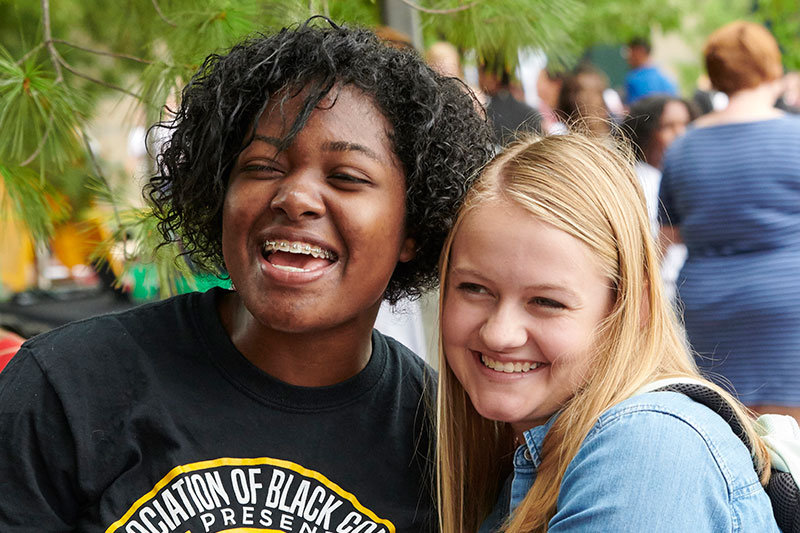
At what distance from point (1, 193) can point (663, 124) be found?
3694mm

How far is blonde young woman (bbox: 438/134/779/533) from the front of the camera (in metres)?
1.49

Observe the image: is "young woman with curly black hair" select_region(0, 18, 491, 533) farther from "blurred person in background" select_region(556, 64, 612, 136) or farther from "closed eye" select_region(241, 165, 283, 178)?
"blurred person in background" select_region(556, 64, 612, 136)

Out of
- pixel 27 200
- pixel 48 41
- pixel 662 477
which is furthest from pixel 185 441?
pixel 48 41

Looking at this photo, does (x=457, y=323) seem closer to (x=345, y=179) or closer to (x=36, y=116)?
(x=345, y=179)

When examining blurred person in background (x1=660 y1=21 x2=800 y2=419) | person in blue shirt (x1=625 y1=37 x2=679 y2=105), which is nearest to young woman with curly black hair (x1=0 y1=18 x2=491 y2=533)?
blurred person in background (x1=660 y1=21 x2=800 y2=419)

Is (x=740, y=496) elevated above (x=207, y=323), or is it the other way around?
(x=207, y=323)

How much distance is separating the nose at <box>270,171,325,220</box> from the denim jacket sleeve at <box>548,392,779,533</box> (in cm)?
62

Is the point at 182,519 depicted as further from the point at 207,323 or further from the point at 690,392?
the point at 690,392

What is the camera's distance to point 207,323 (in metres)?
1.87

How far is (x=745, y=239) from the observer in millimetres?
3500

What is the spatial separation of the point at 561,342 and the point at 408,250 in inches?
17.3

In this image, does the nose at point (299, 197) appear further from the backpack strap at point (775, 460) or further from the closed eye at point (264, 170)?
the backpack strap at point (775, 460)

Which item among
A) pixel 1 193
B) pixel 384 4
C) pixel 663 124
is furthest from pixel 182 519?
pixel 663 124

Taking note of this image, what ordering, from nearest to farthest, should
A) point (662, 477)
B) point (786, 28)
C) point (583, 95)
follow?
point (662, 477) → point (583, 95) → point (786, 28)
